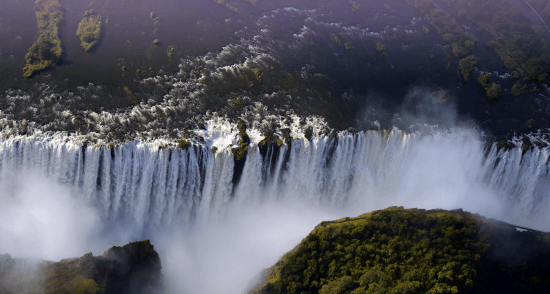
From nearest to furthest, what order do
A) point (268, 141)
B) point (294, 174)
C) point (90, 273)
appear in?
point (90, 273) → point (268, 141) → point (294, 174)

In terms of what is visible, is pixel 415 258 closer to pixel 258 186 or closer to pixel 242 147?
pixel 258 186

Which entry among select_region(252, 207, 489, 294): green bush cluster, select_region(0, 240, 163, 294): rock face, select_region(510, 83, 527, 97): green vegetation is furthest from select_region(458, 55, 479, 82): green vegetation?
select_region(0, 240, 163, 294): rock face

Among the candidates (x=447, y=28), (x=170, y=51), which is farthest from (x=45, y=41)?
(x=447, y=28)

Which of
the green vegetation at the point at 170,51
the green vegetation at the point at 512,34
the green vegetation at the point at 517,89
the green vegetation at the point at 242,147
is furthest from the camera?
the green vegetation at the point at 512,34

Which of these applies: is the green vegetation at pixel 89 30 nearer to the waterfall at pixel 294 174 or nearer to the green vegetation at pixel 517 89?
the waterfall at pixel 294 174

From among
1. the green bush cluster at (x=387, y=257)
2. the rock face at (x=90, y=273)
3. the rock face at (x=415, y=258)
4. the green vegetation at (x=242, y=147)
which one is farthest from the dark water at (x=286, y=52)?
the rock face at (x=90, y=273)
